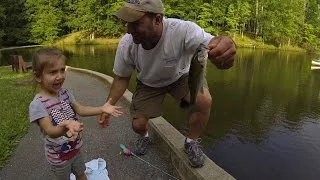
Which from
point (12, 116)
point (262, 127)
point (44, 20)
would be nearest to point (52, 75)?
point (12, 116)

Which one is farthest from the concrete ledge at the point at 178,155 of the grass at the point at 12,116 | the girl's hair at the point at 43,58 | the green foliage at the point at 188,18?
the green foliage at the point at 188,18

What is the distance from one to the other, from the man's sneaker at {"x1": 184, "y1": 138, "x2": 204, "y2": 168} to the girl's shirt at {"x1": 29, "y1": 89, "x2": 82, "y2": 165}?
157 centimetres

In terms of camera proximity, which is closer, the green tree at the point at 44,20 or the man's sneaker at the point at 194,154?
the man's sneaker at the point at 194,154

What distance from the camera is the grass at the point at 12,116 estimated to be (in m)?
6.34

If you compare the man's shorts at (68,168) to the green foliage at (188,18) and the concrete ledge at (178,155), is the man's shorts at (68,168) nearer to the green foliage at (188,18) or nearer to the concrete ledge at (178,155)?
the concrete ledge at (178,155)

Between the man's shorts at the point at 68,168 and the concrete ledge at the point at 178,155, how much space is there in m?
1.44

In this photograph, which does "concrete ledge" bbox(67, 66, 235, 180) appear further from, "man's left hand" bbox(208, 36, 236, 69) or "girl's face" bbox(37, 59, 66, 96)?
"girl's face" bbox(37, 59, 66, 96)

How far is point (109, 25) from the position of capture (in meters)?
58.9

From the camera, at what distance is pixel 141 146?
19.0 feet

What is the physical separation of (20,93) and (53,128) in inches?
331

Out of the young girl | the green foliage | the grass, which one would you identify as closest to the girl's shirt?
the young girl

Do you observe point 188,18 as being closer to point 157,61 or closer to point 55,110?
point 157,61

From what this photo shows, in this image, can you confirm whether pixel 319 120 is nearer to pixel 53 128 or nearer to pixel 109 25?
pixel 53 128

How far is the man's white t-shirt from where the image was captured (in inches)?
173
